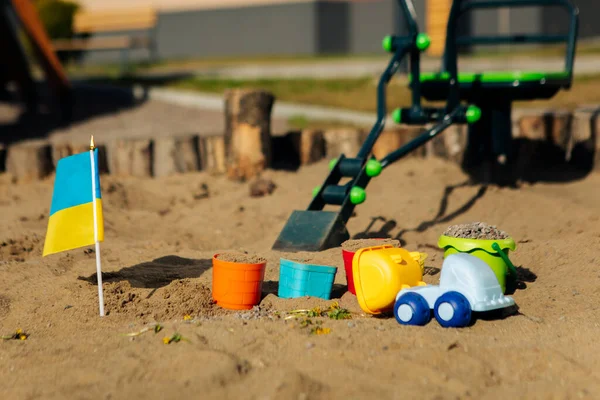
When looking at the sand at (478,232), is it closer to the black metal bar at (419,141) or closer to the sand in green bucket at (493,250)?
the sand in green bucket at (493,250)

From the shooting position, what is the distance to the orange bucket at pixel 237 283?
3.95m

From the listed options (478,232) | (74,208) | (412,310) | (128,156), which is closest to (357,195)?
(478,232)

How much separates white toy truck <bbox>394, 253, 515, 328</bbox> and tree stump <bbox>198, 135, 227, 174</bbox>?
3687 millimetres

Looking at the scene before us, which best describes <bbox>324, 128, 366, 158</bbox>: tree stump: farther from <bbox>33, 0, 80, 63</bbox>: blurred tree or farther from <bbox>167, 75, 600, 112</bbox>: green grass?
<bbox>33, 0, 80, 63</bbox>: blurred tree

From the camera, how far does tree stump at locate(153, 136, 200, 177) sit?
718 cm

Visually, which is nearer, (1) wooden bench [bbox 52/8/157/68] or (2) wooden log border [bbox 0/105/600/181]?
(2) wooden log border [bbox 0/105/600/181]

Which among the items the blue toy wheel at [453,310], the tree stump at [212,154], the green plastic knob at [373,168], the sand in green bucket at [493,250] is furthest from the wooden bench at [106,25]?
the blue toy wheel at [453,310]

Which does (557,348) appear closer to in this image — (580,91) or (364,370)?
(364,370)

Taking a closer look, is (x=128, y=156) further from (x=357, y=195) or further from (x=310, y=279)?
(x=310, y=279)

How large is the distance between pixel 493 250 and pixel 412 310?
619 mm

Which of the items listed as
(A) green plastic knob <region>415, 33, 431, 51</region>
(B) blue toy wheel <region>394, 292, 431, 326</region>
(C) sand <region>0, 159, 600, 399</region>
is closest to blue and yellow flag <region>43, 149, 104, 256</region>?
(C) sand <region>0, 159, 600, 399</region>

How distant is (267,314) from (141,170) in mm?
3547

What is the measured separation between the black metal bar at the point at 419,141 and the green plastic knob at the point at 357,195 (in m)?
0.30

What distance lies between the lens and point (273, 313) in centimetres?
389
